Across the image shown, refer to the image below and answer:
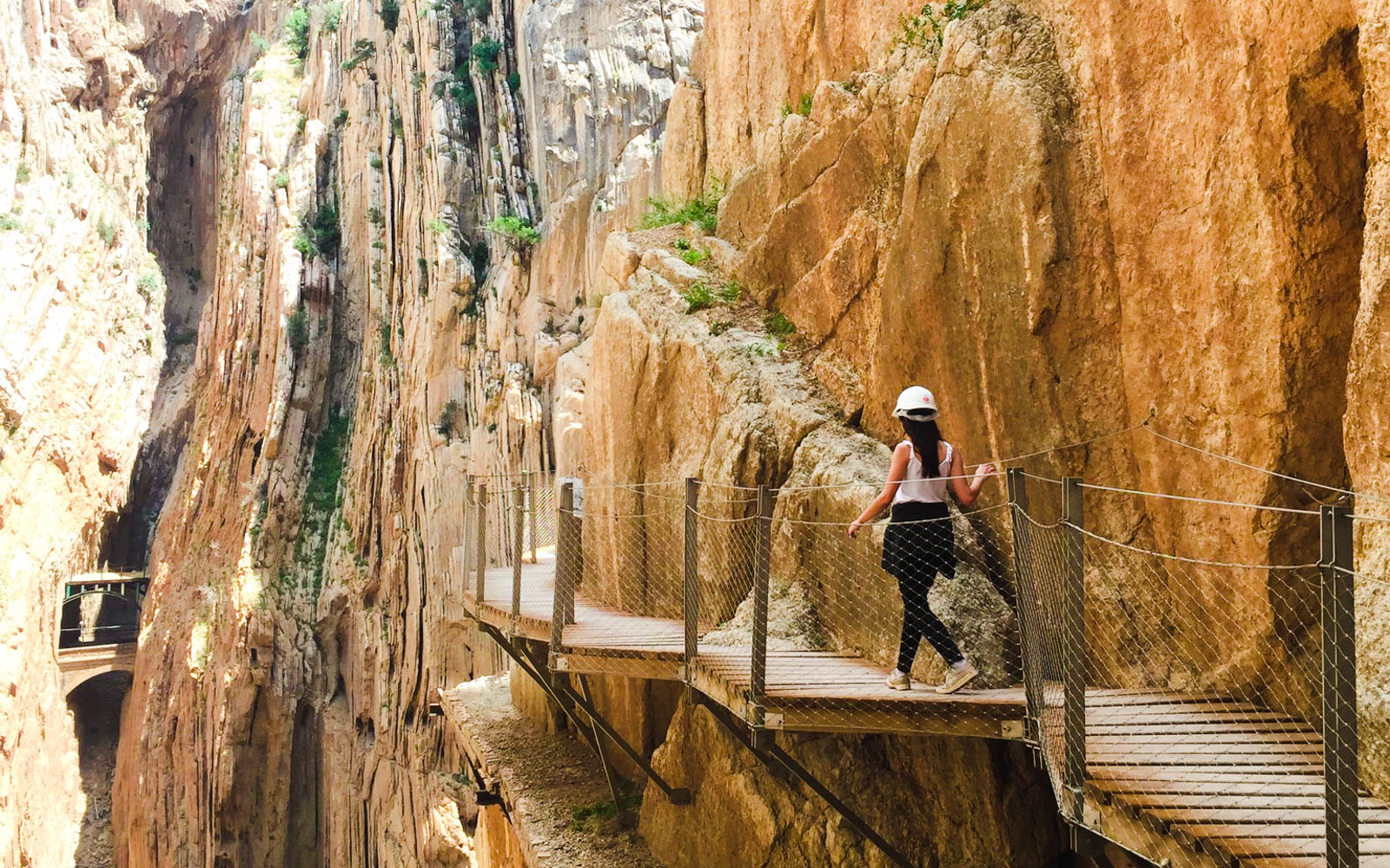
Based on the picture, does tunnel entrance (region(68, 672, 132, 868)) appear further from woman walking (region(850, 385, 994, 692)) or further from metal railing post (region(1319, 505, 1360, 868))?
metal railing post (region(1319, 505, 1360, 868))

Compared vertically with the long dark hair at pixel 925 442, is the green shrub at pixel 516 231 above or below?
above

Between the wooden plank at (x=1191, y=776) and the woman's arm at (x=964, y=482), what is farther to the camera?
the woman's arm at (x=964, y=482)

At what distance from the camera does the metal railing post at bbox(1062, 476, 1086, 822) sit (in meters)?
3.41

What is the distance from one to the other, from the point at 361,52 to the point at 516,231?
13.6m

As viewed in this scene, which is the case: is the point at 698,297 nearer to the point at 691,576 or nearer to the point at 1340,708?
the point at 691,576

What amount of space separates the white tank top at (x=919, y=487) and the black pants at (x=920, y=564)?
0.03 metres

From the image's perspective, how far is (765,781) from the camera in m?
6.04

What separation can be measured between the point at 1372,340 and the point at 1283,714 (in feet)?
5.63

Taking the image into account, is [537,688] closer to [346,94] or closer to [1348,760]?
[1348,760]

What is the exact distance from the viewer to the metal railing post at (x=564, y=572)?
672cm

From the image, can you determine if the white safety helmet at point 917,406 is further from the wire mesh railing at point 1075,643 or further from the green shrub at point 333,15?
the green shrub at point 333,15

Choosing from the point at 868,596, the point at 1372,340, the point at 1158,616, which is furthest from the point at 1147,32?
the point at 868,596

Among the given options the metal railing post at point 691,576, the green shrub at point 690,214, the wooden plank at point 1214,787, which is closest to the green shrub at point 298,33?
the green shrub at point 690,214

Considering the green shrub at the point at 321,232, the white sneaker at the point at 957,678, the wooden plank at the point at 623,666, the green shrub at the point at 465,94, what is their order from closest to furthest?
the white sneaker at the point at 957,678
the wooden plank at the point at 623,666
the green shrub at the point at 465,94
the green shrub at the point at 321,232
